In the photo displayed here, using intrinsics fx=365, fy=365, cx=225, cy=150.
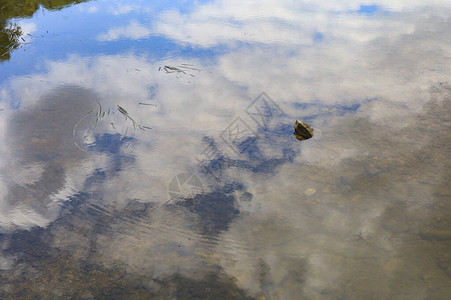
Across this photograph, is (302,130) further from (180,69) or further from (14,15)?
(14,15)

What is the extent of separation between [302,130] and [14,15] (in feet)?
23.3

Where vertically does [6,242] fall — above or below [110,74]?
below

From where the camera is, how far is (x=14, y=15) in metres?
7.57

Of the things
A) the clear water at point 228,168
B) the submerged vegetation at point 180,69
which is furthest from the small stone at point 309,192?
the submerged vegetation at point 180,69

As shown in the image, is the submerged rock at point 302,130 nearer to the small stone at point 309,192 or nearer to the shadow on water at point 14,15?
the small stone at point 309,192

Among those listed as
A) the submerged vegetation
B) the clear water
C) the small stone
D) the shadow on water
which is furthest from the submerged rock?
the shadow on water

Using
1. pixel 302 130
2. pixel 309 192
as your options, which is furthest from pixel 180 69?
pixel 309 192

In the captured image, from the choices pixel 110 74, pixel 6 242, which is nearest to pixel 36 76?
pixel 110 74

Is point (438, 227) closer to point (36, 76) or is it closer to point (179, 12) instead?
point (36, 76)

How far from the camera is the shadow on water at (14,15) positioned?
5996 mm

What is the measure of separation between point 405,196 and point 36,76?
15.2ft

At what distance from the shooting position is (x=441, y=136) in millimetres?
3330

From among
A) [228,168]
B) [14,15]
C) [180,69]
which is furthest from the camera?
[14,15]

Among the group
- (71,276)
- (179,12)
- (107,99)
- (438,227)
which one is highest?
(179,12)
